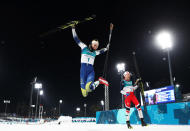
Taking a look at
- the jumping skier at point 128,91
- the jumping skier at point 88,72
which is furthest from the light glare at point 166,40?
the jumping skier at point 88,72

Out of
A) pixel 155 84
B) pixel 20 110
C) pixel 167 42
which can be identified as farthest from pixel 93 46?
pixel 20 110

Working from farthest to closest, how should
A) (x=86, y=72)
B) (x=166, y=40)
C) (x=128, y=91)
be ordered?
(x=166, y=40)
(x=128, y=91)
(x=86, y=72)

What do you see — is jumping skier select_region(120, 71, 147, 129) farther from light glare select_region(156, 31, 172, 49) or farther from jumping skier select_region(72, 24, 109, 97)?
light glare select_region(156, 31, 172, 49)

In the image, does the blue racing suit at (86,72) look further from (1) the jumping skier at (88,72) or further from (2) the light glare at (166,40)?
(2) the light glare at (166,40)

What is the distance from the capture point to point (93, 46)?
6.77 m

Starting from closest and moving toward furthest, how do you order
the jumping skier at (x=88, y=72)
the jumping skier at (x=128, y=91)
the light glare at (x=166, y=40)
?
1. the jumping skier at (x=88, y=72)
2. the jumping skier at (x=128, y=91)
3. the light glare at (x=166, y=40)

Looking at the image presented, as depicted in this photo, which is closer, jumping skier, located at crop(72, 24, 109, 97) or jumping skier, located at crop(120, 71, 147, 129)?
jumping skier, located at crop(72, 24, 109, 97)

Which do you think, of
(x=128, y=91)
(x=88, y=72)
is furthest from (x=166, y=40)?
(x=88, y=72)

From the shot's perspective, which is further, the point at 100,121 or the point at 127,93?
the point at 100,121

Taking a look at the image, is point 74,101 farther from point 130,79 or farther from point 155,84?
point 130,79

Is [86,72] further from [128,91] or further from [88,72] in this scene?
[128,91]

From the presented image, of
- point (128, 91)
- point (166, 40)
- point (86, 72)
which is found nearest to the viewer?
point (86, 72)

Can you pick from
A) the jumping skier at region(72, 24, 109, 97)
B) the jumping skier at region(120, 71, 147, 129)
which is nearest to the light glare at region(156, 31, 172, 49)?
the jumping skier at region(120, 71, 147, 129)

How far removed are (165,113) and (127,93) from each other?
2.34 metres
